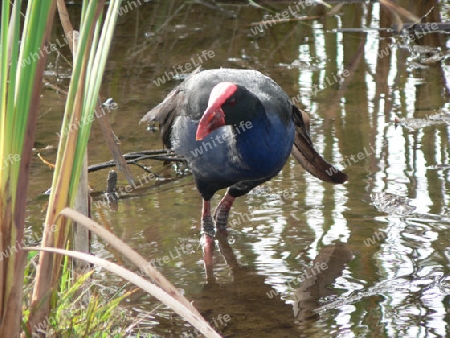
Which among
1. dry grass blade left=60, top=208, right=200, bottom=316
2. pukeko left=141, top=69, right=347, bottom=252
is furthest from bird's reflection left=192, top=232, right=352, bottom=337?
dry grass blade left=60, top=208, right=200, bottom=316

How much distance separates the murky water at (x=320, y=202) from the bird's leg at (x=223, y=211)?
0.07 metres

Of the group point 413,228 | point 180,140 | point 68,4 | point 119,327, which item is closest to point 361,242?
point 413,228

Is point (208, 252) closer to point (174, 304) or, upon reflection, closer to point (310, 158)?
point (310, 158)

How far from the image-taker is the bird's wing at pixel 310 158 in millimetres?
4504

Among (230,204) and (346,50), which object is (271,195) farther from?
(346,50)

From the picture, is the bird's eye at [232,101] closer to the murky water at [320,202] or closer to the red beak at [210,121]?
the red beak at [210,121]

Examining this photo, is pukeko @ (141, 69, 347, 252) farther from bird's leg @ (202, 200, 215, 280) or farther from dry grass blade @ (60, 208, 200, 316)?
dry grass blade @ (60, 208, 200, 316)

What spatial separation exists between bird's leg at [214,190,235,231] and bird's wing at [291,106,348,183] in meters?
0.48

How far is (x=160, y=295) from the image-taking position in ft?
6.40

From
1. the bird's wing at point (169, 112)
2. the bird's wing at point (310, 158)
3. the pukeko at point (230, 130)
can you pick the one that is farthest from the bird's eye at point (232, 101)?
the bird's wing at point (310, 158)

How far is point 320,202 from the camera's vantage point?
4598 millimetres

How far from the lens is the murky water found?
3459 mm

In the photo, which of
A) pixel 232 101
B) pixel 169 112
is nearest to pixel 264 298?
pixel 232 101

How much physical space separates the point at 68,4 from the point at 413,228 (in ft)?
18.5
